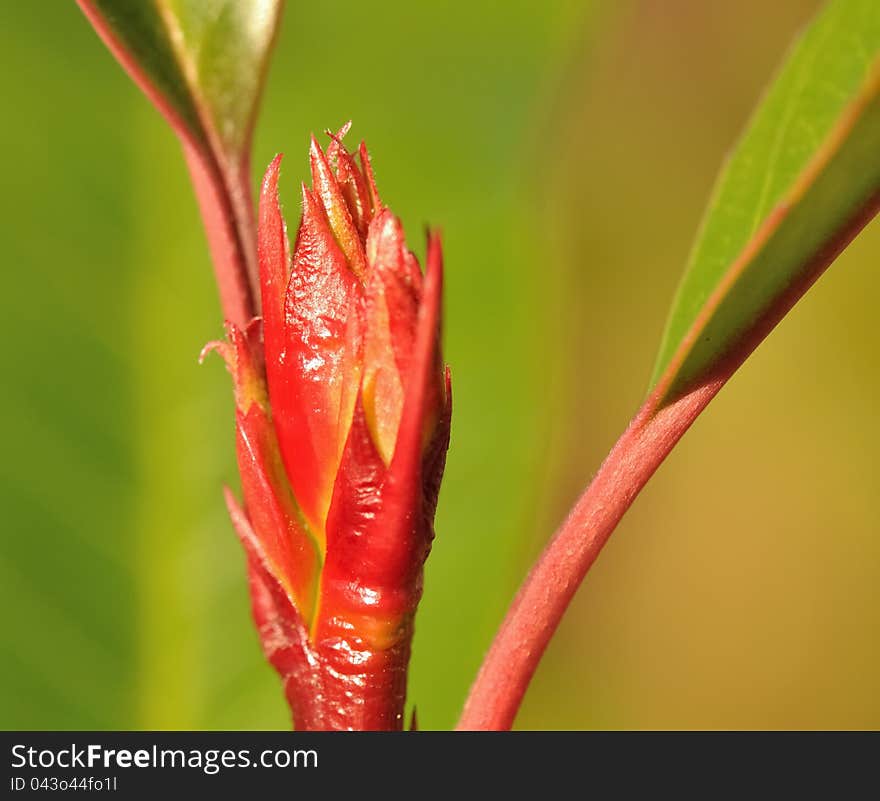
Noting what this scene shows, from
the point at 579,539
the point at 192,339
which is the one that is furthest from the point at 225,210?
the point at 192,339

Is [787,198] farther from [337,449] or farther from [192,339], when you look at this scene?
[192,339]

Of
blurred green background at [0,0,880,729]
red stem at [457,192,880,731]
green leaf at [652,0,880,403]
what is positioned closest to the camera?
green leaf at [652,0,880,403]

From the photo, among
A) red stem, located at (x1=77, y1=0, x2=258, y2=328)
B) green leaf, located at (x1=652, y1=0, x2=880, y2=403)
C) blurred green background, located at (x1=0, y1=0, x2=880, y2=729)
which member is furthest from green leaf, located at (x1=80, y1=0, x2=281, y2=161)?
blurred green background, located at (x1=0, y1=0, x2=880, y2=729)

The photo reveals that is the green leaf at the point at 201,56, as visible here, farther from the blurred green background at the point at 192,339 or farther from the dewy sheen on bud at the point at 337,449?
the blurred green background at the point at 192,339

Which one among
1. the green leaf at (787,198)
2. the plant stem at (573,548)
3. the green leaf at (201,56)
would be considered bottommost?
the plant stem at (573,548)

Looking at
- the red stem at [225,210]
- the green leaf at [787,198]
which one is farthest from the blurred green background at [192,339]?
the green leaf at [787,198]

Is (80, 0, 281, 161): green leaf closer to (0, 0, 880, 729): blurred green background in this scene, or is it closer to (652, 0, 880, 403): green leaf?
(652, 0, 880, 403): green leaf
